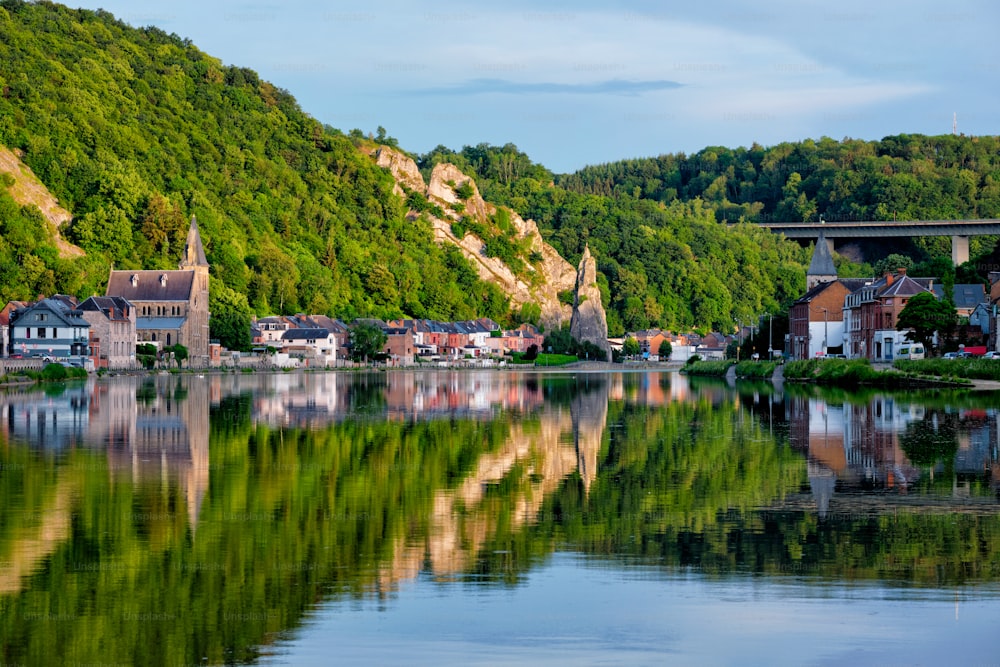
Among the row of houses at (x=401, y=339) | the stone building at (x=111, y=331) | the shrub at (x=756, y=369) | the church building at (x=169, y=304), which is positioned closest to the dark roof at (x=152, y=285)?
the church building at (x=169, y=304)

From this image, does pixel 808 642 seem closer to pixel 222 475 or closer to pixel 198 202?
pixel 222 475

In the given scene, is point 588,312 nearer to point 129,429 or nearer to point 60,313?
point 60,313

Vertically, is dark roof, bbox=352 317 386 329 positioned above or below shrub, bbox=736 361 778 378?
above

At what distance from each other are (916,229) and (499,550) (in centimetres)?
16851

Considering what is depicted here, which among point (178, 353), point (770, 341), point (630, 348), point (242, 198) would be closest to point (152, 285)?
point (178, 353)

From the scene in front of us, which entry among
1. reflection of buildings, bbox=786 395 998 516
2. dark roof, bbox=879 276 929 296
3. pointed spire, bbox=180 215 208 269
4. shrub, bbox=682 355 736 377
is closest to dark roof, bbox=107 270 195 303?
pointed spire, bbox=180 215 208 269

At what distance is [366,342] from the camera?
128m

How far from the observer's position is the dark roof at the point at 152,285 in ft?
378

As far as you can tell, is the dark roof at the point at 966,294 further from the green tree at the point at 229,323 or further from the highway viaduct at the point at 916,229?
the highway viaduct at the point at 916,229

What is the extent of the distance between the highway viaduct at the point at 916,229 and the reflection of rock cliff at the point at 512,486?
460 feet

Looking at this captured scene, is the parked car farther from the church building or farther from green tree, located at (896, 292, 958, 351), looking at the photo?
the church building

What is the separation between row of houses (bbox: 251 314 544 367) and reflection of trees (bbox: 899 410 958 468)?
8887cm

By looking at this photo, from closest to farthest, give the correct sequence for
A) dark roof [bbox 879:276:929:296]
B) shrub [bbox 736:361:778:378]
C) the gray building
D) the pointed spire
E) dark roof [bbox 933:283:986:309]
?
dark roof [bbox 879:276:929:296], shrub [bbox 736:361:778:378], dark roof [bbox 933:283:986:309], the gray building, the pointed spire

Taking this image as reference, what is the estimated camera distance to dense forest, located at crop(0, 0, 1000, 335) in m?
131
